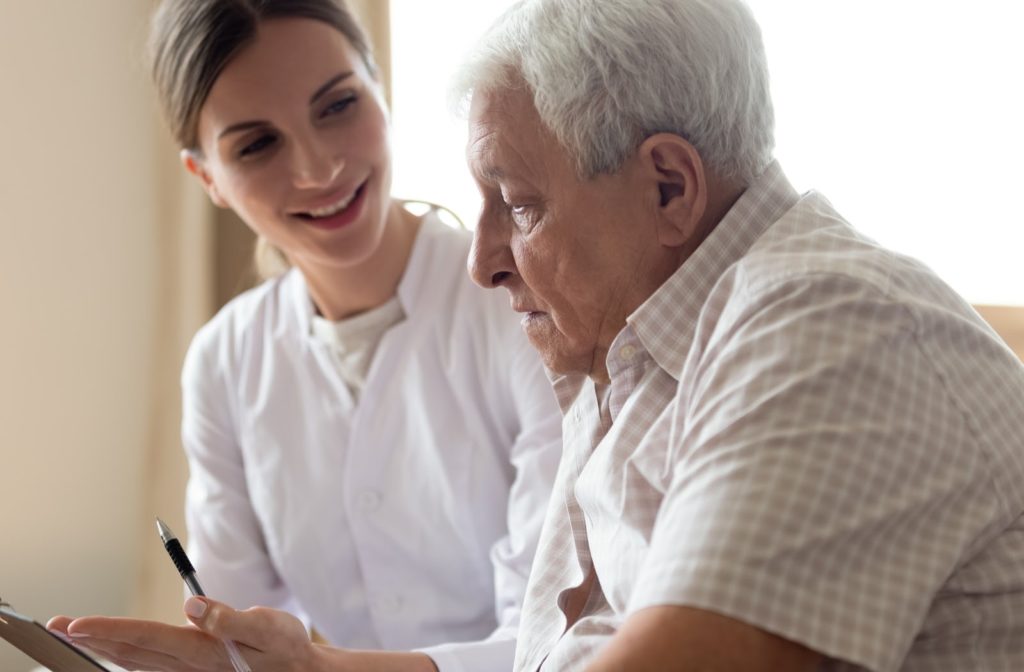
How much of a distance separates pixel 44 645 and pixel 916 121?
5.66ft

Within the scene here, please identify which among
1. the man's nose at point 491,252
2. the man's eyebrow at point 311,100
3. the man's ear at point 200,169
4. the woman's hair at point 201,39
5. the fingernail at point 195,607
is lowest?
the fingernail at point 195,607

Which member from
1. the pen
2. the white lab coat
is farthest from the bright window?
the pen

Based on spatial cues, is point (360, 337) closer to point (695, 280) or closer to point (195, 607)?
point (195, 607)

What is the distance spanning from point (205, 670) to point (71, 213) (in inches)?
47.4

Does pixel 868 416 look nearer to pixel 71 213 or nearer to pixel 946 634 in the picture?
pixel 946 634

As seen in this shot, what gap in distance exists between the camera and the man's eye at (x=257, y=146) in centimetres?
181

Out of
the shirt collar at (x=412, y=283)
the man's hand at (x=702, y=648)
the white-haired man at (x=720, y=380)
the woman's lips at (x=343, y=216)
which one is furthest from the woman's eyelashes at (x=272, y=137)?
the man's hand at (x=702, y=648)

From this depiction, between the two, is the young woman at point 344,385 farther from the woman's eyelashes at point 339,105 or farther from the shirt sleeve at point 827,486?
the shirt sleeve at point 827,486

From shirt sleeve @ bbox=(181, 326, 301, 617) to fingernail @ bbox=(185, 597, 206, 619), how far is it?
75 centimetres

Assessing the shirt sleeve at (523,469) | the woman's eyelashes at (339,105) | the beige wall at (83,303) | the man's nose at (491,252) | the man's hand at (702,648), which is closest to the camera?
the man's hand at (702,648)

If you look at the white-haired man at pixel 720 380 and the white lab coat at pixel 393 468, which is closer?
the white-haired man at pixel 720 380

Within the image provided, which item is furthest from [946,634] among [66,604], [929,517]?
[66,604]

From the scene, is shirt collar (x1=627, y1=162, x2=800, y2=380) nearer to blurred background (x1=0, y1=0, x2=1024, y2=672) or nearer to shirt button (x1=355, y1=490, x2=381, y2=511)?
shirt button (x1=355, y1=490, x2=381, y2=511)

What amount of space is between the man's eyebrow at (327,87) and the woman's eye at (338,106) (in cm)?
3
